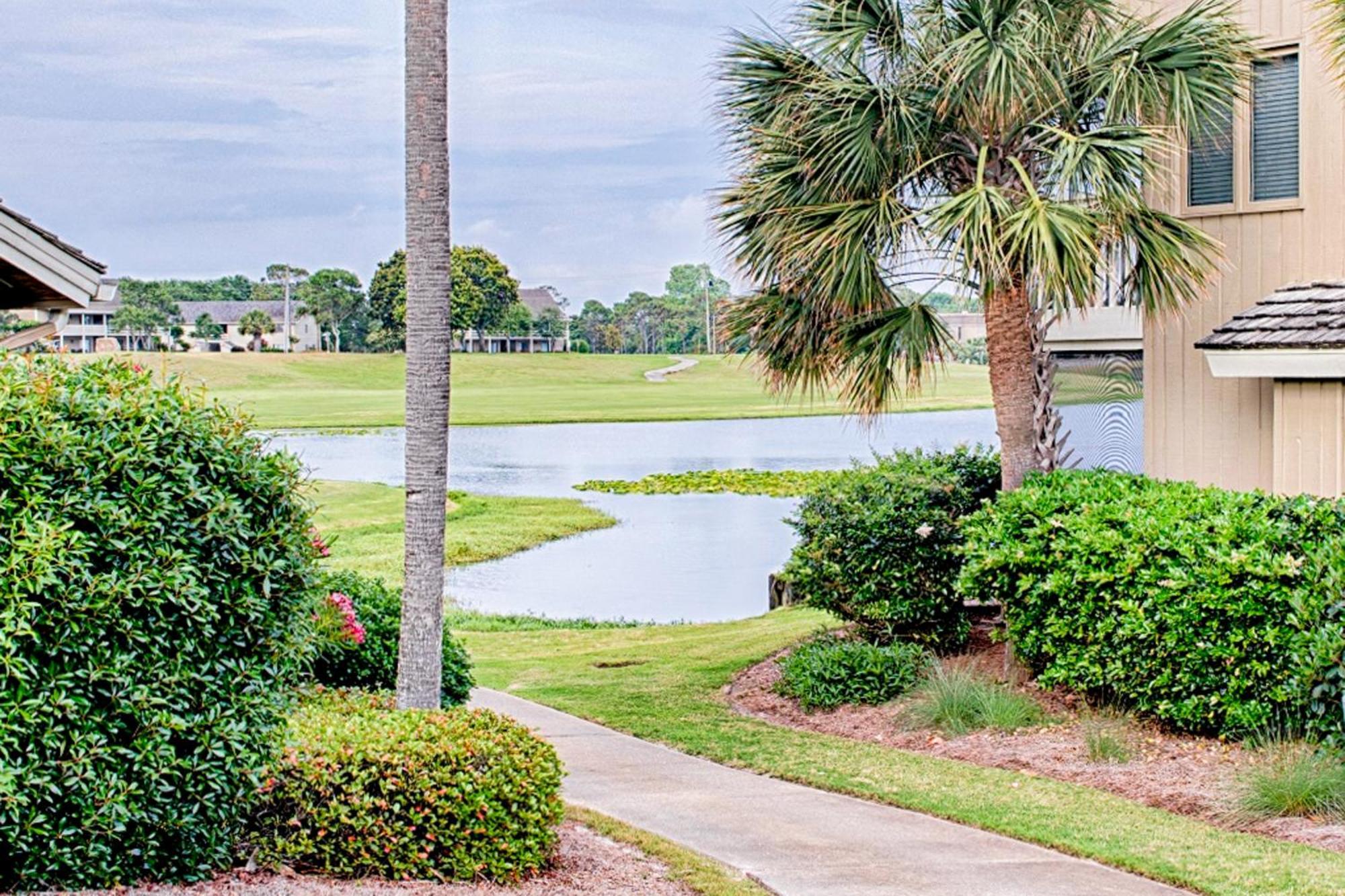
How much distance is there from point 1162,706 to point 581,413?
227 feet

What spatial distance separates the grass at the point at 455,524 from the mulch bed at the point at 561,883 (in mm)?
19966

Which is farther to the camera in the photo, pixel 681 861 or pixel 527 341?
pixel 527 341

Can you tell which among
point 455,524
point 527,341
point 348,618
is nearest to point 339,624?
point 348,618

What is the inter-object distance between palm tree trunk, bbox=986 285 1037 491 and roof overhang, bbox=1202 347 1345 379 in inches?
58.3

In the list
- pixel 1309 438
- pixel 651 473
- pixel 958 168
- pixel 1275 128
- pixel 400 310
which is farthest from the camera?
pixel 400 310

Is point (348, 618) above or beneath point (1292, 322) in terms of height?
beneath

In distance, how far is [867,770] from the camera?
31.3ft

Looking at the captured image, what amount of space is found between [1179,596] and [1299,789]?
68.5 inches

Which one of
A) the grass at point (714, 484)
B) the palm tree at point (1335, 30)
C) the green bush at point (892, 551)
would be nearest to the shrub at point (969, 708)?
the green bush at point (892, 551)

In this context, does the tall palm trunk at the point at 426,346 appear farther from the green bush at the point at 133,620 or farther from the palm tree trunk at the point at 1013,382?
the palm tree trunk at the point at 1013,382

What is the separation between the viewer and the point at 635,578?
27922 mm

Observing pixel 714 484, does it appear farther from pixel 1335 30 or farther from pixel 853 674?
pixel 1335 30

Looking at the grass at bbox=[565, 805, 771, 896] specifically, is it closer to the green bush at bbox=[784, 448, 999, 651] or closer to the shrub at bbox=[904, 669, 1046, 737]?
the shrub at bbox=[904, 669, 1046, 737]

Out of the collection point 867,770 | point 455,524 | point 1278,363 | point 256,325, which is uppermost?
point 256,325
